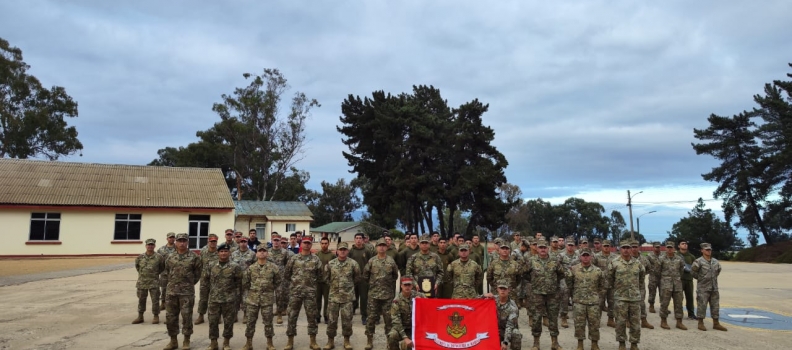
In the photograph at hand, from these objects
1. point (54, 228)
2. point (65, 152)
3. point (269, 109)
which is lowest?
point (54, 228)

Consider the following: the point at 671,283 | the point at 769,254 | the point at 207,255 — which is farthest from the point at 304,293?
the point at 769,254

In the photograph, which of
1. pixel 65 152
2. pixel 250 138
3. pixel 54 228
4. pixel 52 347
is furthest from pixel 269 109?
pixel 52 347

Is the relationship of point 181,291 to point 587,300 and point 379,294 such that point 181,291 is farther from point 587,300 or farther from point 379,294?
point 587,300

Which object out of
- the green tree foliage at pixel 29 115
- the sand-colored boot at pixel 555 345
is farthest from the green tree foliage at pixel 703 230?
the green tree foliage at pixel 29 115

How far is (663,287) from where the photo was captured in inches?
377

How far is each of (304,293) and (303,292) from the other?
1.0 inches

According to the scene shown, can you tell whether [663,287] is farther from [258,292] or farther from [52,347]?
[52,347]

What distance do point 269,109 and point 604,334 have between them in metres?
42.4

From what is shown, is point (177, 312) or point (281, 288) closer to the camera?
point (177, 312)

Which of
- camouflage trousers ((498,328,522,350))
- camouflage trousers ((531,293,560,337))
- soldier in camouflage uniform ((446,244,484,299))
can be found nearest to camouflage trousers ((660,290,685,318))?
camouflage trousers ((531,293,560,337))

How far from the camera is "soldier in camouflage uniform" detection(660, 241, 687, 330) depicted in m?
9.39

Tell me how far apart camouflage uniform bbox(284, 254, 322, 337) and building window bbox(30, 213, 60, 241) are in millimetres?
24603

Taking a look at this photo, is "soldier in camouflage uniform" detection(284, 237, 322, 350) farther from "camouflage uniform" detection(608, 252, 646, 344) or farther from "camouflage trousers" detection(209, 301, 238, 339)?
→ "camouflage uniform" detection(608, 252, 646, 344)

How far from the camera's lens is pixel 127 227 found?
89.1 ft
